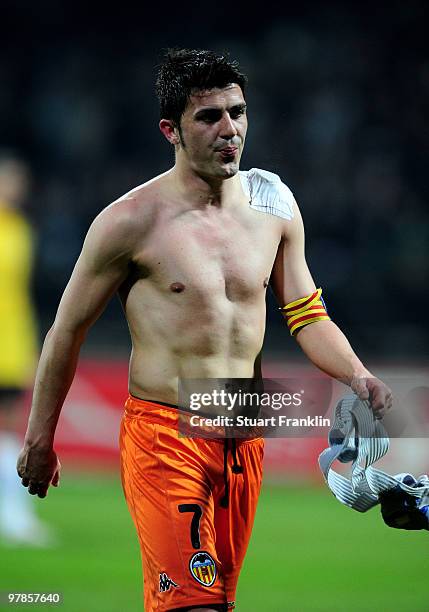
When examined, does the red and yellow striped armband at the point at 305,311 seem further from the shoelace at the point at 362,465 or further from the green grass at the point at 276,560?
the green grass at the point at 276,560

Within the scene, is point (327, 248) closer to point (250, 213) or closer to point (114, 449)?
point (114, 449)

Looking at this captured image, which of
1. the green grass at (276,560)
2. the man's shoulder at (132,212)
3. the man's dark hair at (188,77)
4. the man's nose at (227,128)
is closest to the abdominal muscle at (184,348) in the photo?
the man's shoulder at (132,212)

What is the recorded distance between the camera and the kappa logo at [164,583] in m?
3.53

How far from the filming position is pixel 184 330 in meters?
3.68

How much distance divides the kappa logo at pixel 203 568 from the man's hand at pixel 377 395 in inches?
27.8

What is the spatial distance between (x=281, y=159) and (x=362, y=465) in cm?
548

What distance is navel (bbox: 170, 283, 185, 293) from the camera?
3.68 meters

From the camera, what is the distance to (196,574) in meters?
3.51

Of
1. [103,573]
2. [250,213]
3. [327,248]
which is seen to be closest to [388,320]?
[327,248]

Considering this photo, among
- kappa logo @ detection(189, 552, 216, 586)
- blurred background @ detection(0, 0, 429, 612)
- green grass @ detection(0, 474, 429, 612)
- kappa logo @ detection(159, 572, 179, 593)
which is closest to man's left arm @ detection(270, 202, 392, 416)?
kappa logo @ detection(189, 552, 216, 586)

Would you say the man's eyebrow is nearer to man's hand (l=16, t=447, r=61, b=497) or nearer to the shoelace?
the shoelace

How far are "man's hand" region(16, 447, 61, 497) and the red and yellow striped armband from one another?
3.11 ft

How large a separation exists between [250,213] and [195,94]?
18.2 inches

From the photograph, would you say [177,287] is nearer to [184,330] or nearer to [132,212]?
[184,330]
